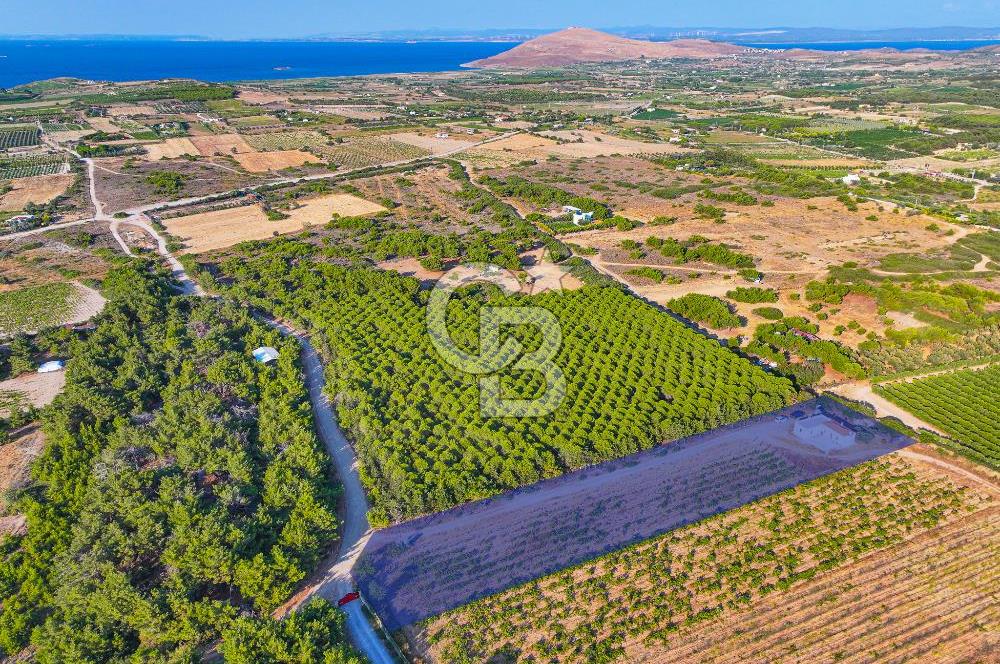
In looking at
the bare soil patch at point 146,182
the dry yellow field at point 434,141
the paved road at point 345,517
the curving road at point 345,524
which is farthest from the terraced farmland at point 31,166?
the curving road at point 345,524

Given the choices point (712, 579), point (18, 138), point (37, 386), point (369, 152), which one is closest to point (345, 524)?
point (712, 579)

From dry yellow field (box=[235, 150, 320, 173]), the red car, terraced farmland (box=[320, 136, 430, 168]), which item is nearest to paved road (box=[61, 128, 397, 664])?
the red car

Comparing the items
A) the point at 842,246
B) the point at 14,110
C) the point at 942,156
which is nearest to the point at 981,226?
the point at 842,246

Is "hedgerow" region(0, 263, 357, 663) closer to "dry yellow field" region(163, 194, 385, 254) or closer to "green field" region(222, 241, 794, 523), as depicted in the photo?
"green field" region(222, 241, 794, 523)

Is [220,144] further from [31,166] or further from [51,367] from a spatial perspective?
[51,367]

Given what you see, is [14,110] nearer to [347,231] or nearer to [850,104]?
[347,231]

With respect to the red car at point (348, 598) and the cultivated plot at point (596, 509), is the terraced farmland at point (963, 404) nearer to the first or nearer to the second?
the cultivated plot at point (596, 509)
